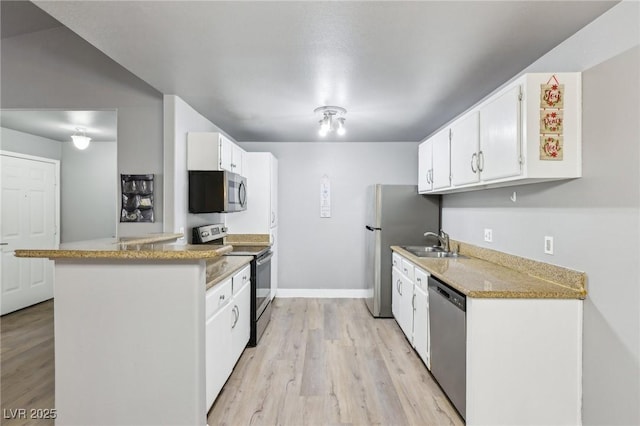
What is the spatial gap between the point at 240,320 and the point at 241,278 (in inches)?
14.0

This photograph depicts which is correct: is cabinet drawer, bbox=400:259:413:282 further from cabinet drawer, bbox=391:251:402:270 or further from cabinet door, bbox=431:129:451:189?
cabinet door, bbox=431:129:451:189

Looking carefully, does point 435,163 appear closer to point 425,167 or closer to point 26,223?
point 425,167

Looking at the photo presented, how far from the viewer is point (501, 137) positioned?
7.21 feet

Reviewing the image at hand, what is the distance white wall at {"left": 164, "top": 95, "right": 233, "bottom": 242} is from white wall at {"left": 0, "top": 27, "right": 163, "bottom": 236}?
0.10m

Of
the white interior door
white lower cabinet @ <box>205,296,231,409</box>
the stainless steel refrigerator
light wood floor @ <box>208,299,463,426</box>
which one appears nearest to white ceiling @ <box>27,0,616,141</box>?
the stainless steel refrigerator

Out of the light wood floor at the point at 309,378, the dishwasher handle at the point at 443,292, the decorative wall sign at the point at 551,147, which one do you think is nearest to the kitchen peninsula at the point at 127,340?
the light wood floor at the point at 309,378

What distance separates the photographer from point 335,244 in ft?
17.0

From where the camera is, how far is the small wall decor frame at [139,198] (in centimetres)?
308

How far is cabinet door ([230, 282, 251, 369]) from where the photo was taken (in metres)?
2.69

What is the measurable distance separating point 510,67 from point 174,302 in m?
2.70

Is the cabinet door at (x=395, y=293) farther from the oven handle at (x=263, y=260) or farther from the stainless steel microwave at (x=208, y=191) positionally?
the stainless steel microwave at (x=208, y=191)

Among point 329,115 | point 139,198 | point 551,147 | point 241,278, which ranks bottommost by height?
point 241,278

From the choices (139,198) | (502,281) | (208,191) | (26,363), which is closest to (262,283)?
(208,191)

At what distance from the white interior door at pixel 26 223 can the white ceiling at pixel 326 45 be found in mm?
2992
